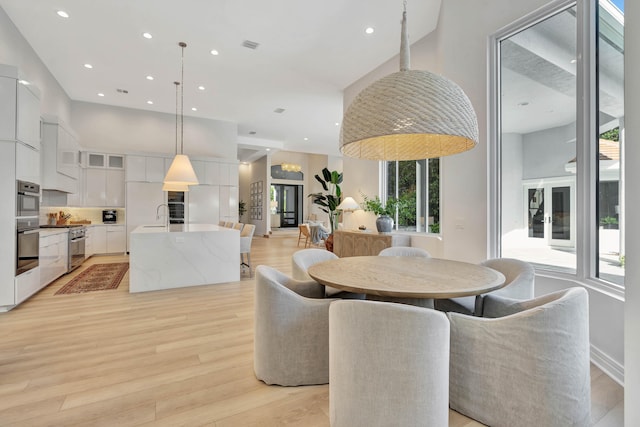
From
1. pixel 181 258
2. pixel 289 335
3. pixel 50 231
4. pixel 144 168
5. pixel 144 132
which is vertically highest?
pixel 144 132

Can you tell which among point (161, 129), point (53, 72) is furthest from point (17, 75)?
point (161, 129)

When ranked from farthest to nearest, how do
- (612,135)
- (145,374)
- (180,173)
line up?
(180,173)
(612,135)
(145,374)

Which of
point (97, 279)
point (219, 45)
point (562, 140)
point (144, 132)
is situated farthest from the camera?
point (144, 132)

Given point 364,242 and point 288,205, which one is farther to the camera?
point 288,205

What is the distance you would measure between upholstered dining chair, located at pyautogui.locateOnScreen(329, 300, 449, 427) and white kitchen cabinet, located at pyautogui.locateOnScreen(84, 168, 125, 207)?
26.3 ft

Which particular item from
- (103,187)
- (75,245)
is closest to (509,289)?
(75,245)

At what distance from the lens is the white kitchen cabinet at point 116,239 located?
7.25 m

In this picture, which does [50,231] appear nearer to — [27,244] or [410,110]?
[27,244]

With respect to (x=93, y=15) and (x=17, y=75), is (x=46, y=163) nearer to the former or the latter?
(x=17, y=75)

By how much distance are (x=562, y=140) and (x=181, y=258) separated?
4.84 meters

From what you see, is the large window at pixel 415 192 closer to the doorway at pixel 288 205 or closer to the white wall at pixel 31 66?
the white wall at pixel 31 66

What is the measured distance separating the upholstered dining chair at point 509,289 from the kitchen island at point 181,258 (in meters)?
3.41

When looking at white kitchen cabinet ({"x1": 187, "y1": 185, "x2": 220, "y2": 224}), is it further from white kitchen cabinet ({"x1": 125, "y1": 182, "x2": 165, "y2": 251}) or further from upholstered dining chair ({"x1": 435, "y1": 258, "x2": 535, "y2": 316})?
upholstered dining chair ({"x1": 435, "y1": 258, "x2": 535, "y2": 316})

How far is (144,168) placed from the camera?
7527mm
